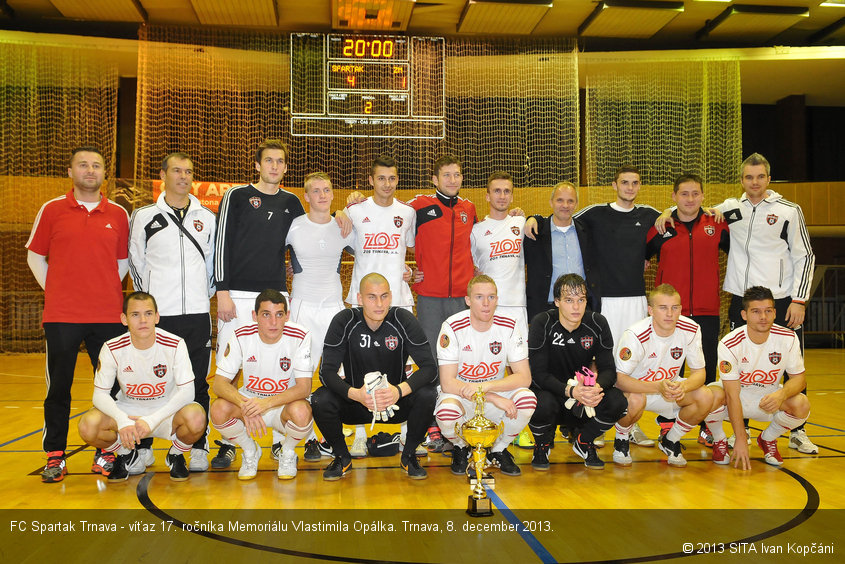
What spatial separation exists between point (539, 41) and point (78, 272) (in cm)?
1096

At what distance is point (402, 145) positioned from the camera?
46.9ft

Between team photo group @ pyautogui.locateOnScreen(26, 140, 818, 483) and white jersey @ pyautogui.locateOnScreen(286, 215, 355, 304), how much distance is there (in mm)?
17

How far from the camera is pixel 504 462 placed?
4.66 metres

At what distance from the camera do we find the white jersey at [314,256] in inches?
211

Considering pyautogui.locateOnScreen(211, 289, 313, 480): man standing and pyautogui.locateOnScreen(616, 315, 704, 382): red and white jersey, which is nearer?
pyautogui.locateOnScreen(211, 289, 313, 480): man standing

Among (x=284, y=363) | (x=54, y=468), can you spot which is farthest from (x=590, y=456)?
(x=54, y=468)

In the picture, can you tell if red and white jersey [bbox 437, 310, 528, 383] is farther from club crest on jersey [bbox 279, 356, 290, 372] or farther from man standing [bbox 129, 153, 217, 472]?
man standing [bbox 129, 153, 217, 472]

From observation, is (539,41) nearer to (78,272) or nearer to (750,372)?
(750,372)

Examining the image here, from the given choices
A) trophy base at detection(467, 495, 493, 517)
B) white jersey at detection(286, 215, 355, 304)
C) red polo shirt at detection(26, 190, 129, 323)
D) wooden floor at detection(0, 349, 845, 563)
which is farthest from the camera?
white jersey at detection(286, 215, 355, 304)

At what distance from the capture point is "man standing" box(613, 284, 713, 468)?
16.0 ft

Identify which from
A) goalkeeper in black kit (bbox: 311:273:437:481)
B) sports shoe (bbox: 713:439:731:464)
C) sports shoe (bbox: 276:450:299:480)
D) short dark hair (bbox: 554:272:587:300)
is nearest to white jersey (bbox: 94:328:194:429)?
sports shoe (bbox: 276:450:299:480)

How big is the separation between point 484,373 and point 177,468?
7.24 feet

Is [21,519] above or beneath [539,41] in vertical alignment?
beneath

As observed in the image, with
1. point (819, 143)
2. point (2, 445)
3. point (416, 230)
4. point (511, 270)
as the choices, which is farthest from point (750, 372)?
point (819, 143)
